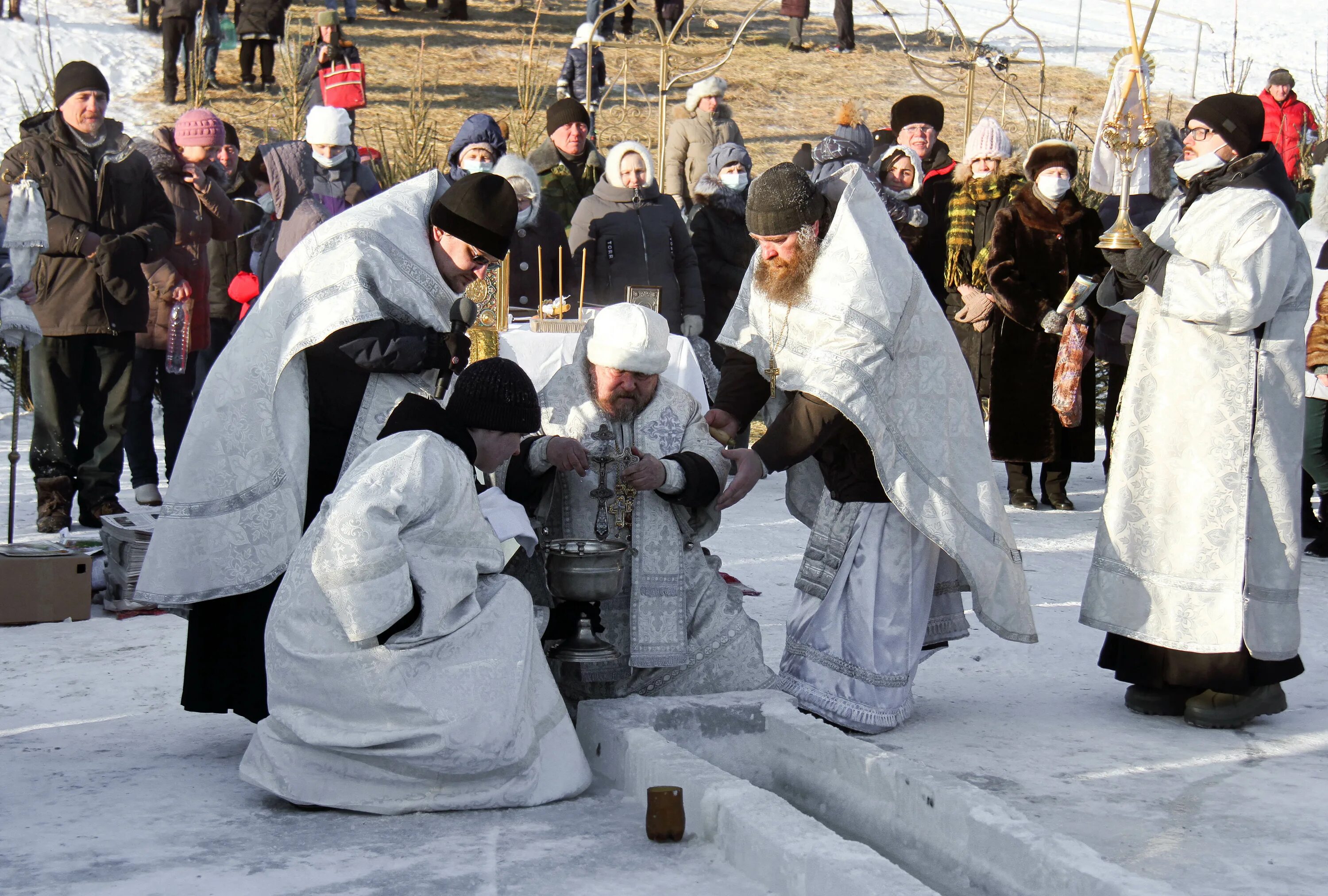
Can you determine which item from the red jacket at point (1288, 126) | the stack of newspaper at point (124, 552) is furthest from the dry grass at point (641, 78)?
the stack of newspaper at point (124, 552)

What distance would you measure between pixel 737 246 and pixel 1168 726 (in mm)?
5272

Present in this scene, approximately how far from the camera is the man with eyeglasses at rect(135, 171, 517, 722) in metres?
4.53

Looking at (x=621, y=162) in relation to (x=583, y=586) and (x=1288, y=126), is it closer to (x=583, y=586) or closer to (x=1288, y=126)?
(x=583, y=586)

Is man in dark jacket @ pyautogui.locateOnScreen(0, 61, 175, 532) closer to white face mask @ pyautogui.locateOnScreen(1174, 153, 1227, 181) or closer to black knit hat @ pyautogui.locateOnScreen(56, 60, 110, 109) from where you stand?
black knit hat @ pyautogui.locateOnScreen(56, 60, 110, 109)

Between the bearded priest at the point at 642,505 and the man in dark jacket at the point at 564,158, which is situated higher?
the man in dark jacket at the point at 564,158

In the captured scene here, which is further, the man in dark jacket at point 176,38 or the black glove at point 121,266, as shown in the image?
the man in dark jacket at point 176,38

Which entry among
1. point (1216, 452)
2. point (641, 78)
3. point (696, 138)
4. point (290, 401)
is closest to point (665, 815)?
point (290, 401)

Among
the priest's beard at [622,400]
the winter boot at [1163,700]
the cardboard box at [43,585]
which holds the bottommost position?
the winter boot at [1163,700]

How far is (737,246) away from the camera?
9.75 m

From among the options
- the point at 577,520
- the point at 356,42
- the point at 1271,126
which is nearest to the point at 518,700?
the point at 577,520

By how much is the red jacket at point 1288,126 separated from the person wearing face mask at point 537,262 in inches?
333

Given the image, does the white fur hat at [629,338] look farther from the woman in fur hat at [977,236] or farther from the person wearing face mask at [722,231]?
the person wearing face mask at [722,231]

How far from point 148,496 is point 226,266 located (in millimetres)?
1723

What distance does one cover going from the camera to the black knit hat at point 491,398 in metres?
4.26
